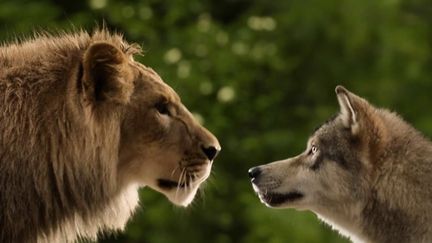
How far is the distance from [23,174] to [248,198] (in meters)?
8.22

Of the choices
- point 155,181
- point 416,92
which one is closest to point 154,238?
point 416,92

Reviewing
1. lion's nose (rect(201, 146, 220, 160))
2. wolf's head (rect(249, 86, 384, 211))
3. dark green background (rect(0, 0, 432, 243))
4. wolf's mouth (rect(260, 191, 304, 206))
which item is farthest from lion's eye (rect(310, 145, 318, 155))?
dark green background (rect(0, 0, 432, 243))

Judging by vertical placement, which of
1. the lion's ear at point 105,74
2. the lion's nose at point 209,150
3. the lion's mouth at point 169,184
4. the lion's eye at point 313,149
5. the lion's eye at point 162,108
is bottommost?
the lion's eye at point 313,149

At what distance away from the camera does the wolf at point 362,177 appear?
7207 mm

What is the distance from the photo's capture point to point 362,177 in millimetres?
7426

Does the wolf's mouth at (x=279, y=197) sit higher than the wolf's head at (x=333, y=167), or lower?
lower

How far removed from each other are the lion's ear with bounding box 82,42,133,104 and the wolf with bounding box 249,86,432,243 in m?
1.32

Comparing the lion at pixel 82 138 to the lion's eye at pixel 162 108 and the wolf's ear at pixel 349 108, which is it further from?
the wolf's ear at pixel 349 108

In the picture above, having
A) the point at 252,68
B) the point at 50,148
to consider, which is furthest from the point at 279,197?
the point at 252,68

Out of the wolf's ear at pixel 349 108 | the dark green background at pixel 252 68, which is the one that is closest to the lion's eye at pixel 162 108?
the wolf's ear at pixel 349 108

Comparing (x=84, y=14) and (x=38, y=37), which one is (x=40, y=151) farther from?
(x=84, y=14)

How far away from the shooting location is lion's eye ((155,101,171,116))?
6.95m

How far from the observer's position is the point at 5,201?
21.4 ft

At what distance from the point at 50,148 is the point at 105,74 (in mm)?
449
